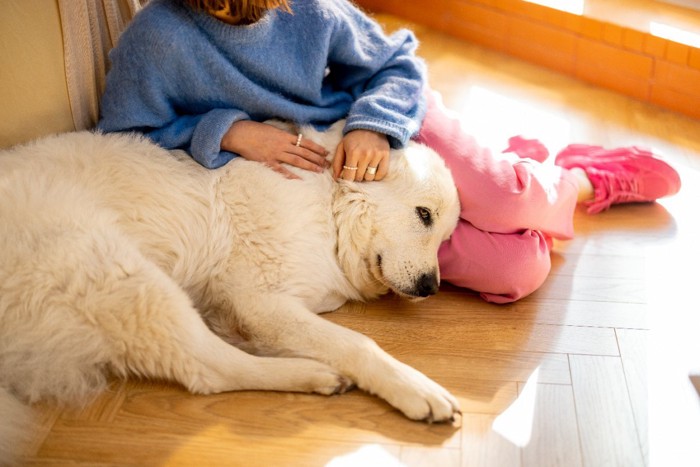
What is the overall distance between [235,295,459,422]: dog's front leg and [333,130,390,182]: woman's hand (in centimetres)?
38

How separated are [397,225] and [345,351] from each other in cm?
38

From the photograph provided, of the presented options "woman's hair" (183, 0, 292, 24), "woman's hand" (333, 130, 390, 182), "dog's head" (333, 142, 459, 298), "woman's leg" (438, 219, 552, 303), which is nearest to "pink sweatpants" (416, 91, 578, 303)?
"woman's leg" (438, 219, 552, 303)

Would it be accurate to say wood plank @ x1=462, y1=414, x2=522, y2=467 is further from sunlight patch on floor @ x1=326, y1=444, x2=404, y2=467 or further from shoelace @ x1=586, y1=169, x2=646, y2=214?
shoelace @ x1=586, y1=169, x2=646, y2=214

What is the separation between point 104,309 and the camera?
1568mm

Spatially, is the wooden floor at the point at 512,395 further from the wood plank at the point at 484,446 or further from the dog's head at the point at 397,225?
the dog's head at the point at 397,225

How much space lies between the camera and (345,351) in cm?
167

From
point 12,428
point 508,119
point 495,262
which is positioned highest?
point 12,428

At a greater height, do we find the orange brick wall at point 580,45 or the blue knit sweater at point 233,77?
the blue knit sweater at point 233,77

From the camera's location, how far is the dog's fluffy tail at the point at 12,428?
56.5 inches

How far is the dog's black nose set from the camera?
6.07 feet

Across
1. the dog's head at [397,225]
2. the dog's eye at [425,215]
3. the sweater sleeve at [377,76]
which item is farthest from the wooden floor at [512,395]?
the sweater sleeve at [377,76]

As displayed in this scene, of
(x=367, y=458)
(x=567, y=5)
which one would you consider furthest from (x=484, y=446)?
(x=567, y=5)

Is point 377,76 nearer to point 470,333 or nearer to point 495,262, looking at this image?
point 495,262

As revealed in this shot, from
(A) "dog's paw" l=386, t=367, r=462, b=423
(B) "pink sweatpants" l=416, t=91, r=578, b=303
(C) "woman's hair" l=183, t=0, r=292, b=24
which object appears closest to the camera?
(A) "dog's paw" l=386, t=367, r=462, b=423
